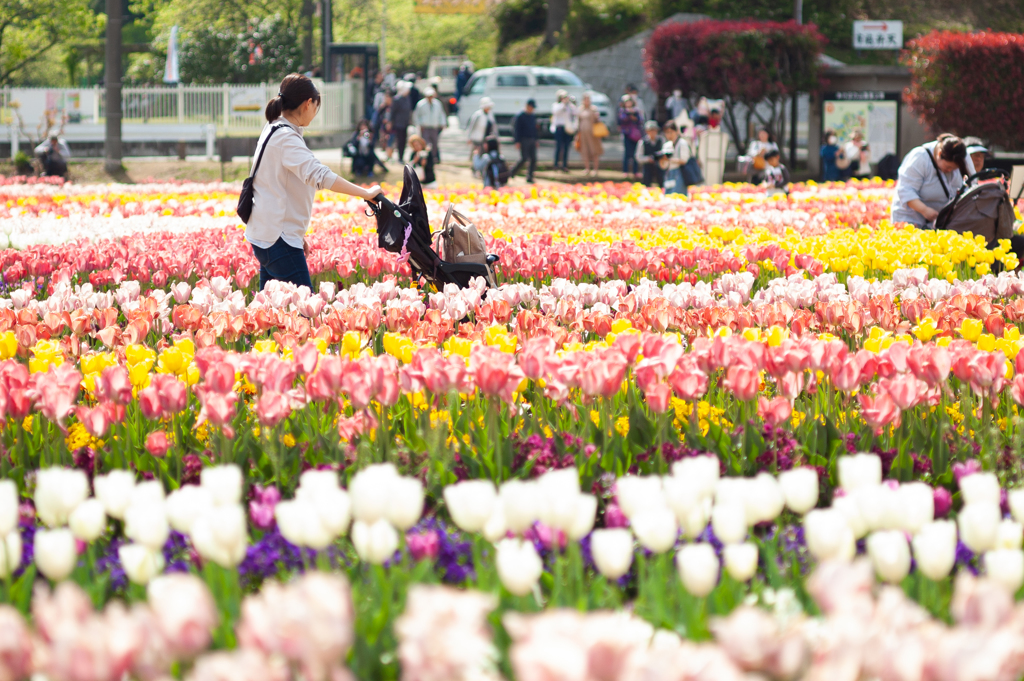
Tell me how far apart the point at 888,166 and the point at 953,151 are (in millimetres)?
15030

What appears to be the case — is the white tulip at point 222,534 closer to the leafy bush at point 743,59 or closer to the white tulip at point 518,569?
the white tulip at point 518,569

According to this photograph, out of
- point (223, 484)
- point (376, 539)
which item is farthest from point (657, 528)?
point (223, 484)

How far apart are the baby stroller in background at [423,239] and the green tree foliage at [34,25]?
3261 cm

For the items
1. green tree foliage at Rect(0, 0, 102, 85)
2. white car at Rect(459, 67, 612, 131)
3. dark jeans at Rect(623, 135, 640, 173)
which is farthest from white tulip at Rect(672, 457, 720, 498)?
green tree foliage at Rect(0, 0, 102, 85)

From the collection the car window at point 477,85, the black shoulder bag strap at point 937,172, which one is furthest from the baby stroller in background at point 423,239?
the car window at point 477,85

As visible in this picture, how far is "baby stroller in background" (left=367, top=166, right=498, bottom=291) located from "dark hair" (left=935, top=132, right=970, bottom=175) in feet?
14.3

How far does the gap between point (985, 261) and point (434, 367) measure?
552 cm

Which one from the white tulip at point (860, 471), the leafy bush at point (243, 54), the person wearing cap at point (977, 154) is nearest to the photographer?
the white tulip at point (860, 471)

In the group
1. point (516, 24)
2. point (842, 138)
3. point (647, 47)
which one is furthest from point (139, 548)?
point (516, 24)

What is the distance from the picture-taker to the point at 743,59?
2638cm

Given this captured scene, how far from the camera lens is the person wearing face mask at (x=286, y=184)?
5.82 m

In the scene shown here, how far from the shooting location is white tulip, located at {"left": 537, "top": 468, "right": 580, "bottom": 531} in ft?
6.31

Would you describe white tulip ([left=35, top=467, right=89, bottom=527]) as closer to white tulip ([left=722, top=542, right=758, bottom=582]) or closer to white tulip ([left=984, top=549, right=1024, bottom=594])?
white tulip ([left=722, top=542, right=758, bottom=582])

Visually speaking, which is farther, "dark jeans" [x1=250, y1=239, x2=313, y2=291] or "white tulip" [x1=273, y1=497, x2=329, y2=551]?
"dark jeans" [x1=250, y1=239, x2=313, y2=291]
